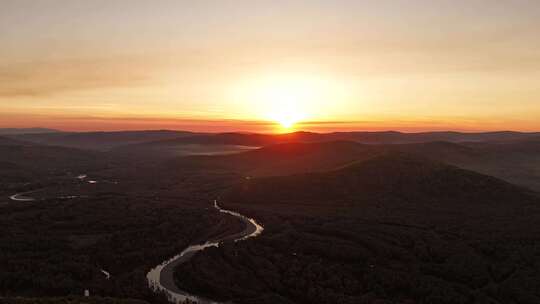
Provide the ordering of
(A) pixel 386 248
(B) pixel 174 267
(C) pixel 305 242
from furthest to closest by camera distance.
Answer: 1. (C) pixel 305 242
2. (A) pixel 386 248
3. (B) pixel 174 267

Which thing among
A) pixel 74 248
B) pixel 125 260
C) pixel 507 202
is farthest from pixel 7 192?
pixel 507 202

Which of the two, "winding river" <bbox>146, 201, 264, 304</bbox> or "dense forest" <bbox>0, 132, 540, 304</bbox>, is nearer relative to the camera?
"winding river" <bbox>146, 201, 264, 304</bbox>

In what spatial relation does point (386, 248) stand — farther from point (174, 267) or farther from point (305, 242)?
point (174, 267)

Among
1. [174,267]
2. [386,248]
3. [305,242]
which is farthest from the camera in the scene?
[305,242]

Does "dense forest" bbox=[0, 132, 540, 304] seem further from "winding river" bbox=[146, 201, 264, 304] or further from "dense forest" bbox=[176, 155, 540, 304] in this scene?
"winding river" bbox=[146, 201, 264, 304]

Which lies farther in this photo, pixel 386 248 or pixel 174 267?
pixel 386 248

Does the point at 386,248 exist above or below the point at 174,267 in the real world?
above

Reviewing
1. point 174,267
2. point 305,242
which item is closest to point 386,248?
point 305,242

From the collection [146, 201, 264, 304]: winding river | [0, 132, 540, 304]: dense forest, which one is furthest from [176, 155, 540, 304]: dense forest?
[146, 201, 264, 304]: winding river

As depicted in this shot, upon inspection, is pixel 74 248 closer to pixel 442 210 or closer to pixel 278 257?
pixel 278 257

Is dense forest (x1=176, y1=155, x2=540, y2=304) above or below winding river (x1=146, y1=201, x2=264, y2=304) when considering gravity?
above

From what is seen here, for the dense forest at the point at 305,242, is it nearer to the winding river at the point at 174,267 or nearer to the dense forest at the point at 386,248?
the dense forest at the point at 386,248
